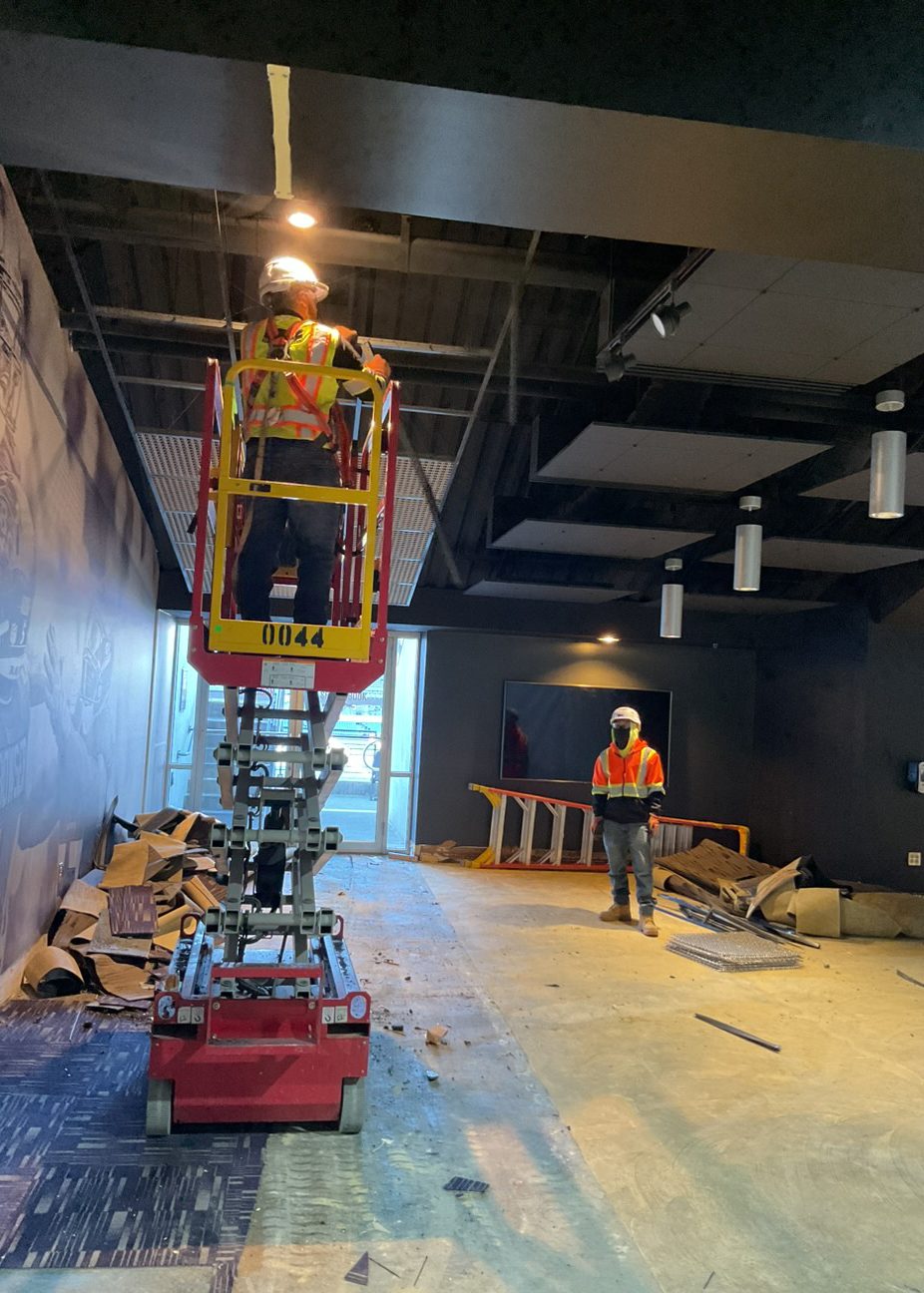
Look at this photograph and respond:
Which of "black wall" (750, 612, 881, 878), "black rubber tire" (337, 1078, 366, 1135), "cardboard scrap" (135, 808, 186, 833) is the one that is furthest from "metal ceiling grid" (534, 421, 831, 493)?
"cardboard scrap" (135, 808, 186, 833)

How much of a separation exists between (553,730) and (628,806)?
122 inches

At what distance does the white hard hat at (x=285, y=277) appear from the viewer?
12.8ft

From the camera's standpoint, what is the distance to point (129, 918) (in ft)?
18.8

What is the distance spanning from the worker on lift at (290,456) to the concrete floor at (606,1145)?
A: 219 centimetres

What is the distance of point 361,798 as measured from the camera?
10828mm

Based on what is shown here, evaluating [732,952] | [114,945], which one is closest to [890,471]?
[732,952]

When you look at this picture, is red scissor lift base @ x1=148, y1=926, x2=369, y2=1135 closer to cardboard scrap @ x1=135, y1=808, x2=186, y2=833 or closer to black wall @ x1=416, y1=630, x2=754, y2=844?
cardboard scrap @ x1=135, y1=808, x2=186, y2=833

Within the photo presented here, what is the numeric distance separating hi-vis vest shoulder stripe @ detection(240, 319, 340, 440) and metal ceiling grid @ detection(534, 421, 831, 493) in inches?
74.6

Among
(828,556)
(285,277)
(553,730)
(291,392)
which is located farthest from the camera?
(553,730)

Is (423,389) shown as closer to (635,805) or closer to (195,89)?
(635,805)

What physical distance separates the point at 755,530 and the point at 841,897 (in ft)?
11.2

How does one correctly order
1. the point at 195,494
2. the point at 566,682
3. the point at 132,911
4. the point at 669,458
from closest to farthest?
the point at 669,458 → the point at 132,911 → the point at 195,494 → the point at 566,682

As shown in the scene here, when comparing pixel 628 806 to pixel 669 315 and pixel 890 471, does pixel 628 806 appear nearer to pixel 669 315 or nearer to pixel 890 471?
pixel 890 471

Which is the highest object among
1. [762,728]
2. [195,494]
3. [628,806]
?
[195,494]
